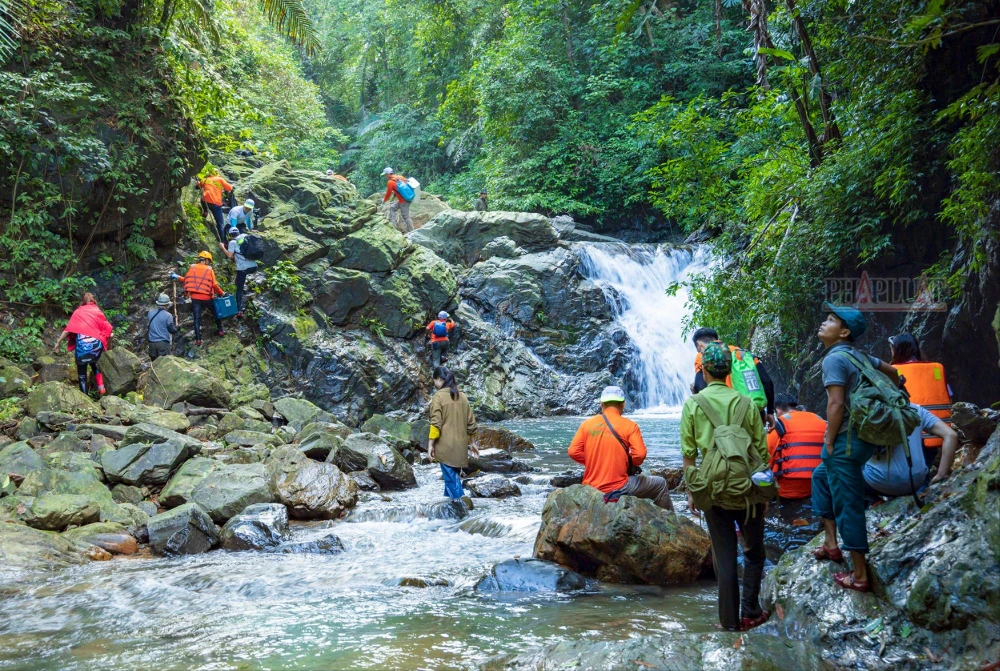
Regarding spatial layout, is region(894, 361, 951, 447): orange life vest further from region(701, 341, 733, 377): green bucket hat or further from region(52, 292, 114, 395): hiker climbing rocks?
region(52, 292, 114, 395): hiker climbing rocks

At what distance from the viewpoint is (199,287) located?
15.3 meters

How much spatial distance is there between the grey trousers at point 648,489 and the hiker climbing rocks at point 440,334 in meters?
11.7

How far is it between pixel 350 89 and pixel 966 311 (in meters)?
41.8

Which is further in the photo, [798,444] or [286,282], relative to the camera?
[286,282]

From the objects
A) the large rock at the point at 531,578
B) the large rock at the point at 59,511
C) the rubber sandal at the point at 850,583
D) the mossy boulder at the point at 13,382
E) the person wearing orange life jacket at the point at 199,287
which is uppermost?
the person wearing orange life jacket at the point at 199,287

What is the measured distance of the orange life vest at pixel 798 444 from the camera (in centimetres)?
654

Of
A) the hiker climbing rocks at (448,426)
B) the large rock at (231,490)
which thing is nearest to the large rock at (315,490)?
the large rock at (231,490)

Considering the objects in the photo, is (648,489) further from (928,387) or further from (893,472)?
(893,472)

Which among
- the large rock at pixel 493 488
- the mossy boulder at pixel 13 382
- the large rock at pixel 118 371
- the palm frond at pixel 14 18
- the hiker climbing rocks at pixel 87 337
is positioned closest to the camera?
the large rock at pixel 493 488

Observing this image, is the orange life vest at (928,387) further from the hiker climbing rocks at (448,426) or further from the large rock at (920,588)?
the hiker climbing rocks at (448,426)

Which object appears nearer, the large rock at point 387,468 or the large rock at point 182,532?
the large rock at point 182,532

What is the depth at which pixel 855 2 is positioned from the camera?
921 centimetres

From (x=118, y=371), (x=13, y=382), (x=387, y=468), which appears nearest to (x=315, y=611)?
(x=387, y=468)

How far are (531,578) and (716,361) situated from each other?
2.96m
